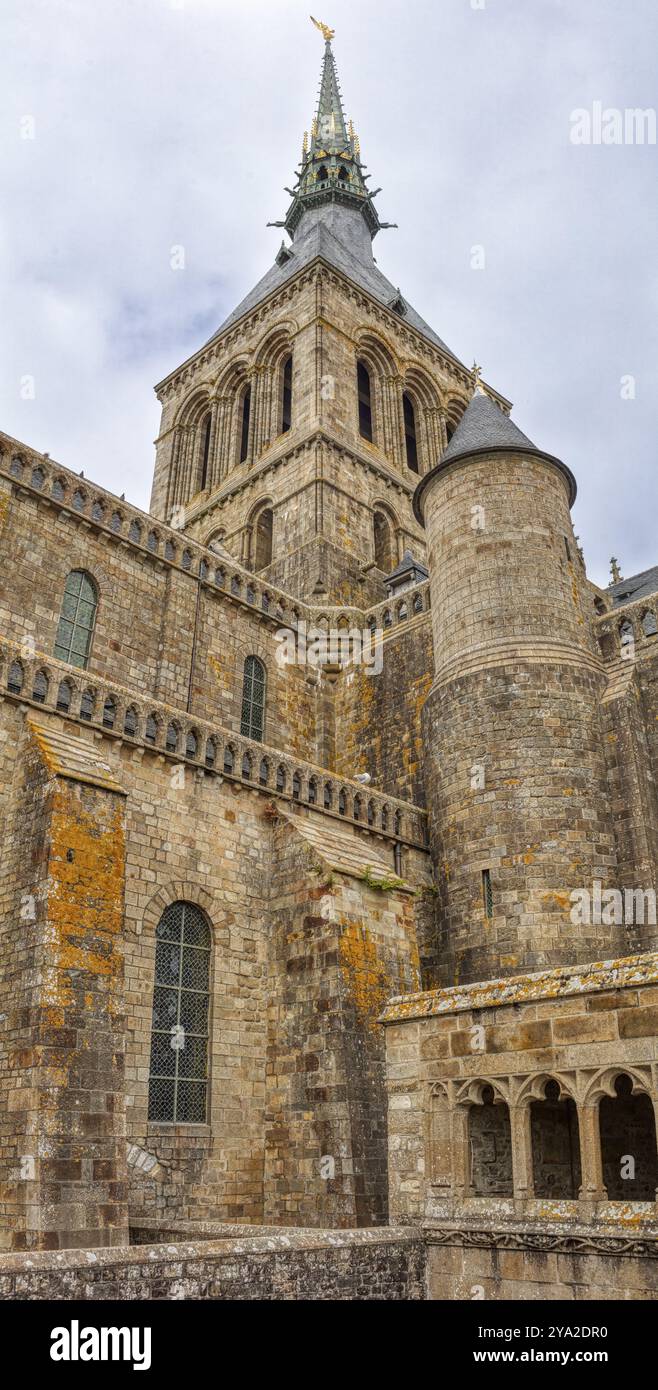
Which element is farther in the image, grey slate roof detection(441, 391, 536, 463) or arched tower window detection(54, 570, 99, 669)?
grey slate roof detection(441, 391, 536, 463)

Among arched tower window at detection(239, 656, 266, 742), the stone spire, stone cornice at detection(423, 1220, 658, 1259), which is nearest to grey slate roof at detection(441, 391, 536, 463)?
arched tower window at detection(239, 656, 266, 742)

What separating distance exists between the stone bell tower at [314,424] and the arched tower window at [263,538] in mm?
42

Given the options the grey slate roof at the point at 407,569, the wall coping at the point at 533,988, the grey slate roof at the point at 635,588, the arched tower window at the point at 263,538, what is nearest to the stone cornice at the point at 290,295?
the arched tower window at the point at 263,538

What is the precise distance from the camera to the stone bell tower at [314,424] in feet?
90.4

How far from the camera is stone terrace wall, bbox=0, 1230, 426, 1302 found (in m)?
6.64

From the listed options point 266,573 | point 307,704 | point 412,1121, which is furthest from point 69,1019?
point 266,573

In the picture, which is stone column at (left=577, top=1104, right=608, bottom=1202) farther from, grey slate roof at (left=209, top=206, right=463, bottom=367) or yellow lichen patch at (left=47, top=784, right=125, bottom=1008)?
grey slate roof at (left=209, top=206, right=463, bottom=367)

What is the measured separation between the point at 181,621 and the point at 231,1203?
1111 centimetres

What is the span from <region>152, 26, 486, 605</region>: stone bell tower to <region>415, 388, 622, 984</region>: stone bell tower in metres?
7.16

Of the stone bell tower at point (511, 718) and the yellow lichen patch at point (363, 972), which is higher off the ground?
the stone bell tower at point (511, 718)

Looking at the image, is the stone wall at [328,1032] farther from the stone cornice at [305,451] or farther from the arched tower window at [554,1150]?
the stone cornice at [305,451]

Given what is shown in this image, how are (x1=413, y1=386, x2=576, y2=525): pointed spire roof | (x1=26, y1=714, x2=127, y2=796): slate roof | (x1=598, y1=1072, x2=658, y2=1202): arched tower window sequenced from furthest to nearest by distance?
(x1=413, y1=386, x2=576, y2=525): pointed spire roof
(x1=26, y1=714, x2=127, y2=796): slate roof
(x1=598, y1=1072, x2=658, y2=1202): arched tower window

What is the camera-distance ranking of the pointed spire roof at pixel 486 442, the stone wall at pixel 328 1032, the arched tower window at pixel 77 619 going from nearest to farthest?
1. the stone wall at pixel 328 1032
2. the arched tower window at pixel 77 619
3. the pointed spire roof at pixel 486 442
